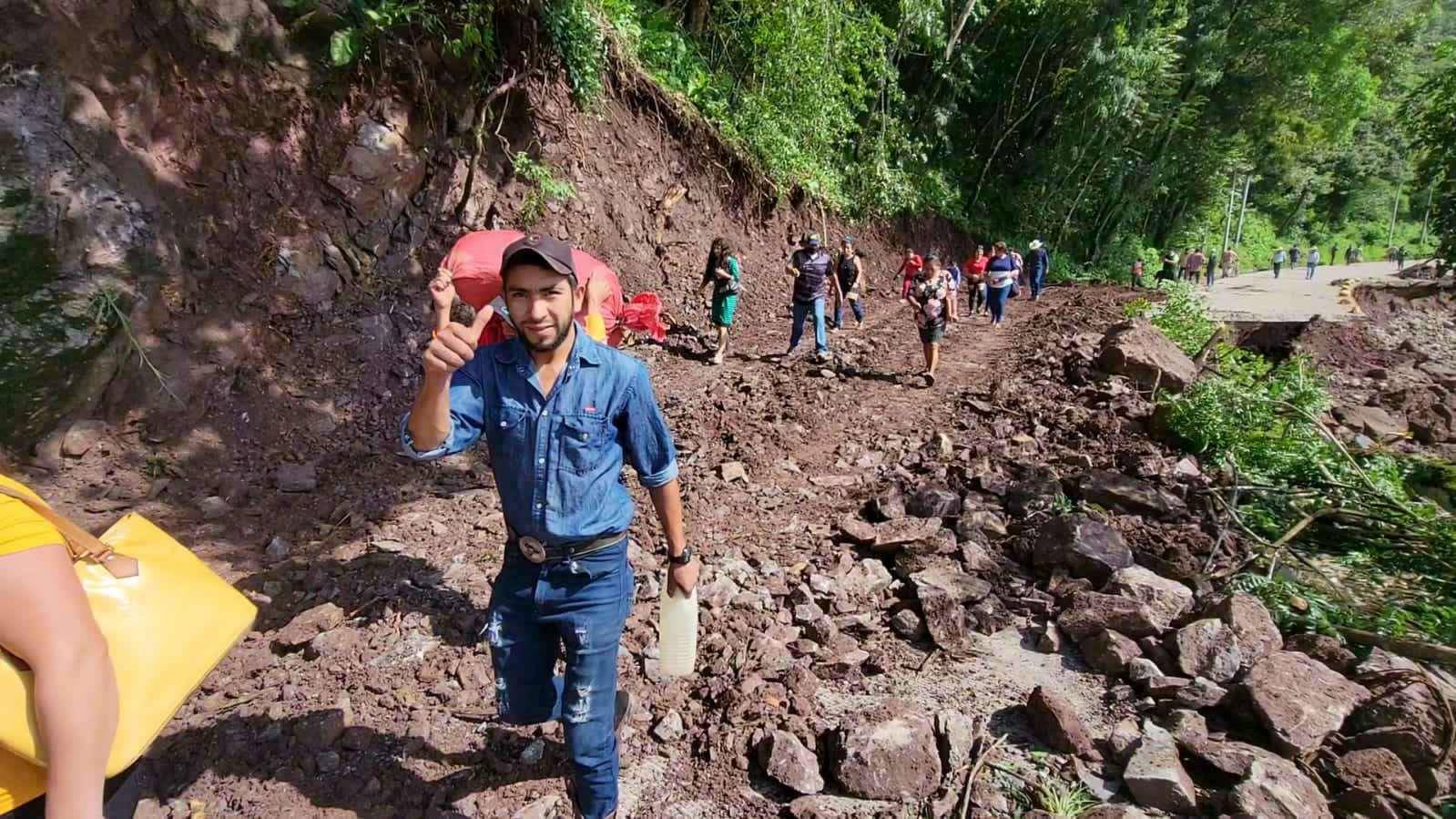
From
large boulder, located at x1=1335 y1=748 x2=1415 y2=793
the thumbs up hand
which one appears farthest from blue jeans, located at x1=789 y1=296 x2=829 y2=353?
the thumbs up hand

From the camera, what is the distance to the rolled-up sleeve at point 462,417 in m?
1.75

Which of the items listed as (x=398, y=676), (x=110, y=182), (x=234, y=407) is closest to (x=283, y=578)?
(x=398, y=676)

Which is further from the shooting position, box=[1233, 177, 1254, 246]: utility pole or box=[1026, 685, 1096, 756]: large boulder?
box=[1233, 177, 1254, 246]: utility pole

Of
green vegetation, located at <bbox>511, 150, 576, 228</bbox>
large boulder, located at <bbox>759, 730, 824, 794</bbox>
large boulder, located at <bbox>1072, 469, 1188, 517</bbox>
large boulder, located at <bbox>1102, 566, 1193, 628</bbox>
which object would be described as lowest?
large boulder, located at <bbox>759, 730, 824, 794</bbox>

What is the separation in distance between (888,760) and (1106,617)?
4.95ft

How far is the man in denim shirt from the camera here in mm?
1772

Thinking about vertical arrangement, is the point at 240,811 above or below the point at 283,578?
below

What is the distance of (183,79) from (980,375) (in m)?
8.15

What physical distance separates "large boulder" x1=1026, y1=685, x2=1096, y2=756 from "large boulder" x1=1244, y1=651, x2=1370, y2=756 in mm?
638

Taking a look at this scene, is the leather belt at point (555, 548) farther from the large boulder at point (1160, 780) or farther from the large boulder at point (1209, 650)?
the large boulder at point (1209, 650)

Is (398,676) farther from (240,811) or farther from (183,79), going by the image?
(183,79)

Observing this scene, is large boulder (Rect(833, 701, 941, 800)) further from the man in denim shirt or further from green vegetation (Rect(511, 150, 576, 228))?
green vegetation (Rect(511, 150, 576, 228))

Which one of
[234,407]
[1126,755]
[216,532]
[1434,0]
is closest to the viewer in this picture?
[1126,755]

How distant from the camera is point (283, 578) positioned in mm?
3525
